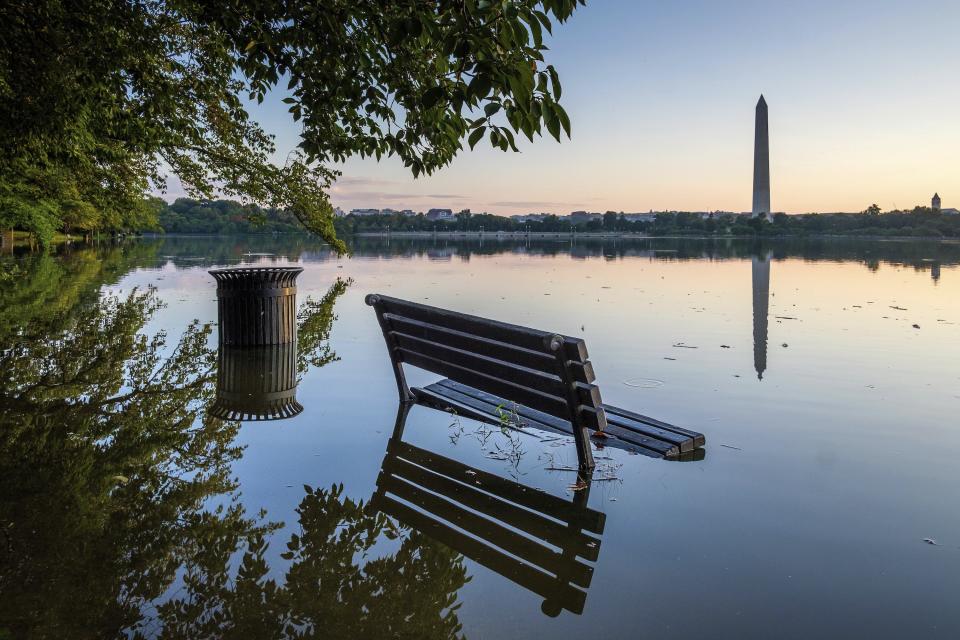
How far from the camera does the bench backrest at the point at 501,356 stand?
4.57 metres

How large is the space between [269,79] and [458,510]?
4.25 metres

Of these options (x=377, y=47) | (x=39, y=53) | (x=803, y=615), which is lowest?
(x=803, y=615)

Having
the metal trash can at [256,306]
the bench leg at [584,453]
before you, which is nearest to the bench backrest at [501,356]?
the bench leg at [584,453]

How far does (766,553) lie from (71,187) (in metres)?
24.8

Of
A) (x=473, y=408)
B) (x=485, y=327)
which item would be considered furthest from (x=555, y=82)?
(x=473, y=408)

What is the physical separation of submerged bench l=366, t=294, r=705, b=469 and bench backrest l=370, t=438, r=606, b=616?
0.63 m

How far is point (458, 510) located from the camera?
4359mm

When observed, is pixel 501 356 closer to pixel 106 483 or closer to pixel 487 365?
pixel 487 365

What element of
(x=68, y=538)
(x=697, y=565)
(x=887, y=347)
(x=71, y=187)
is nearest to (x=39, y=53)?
(x=68, y=538)

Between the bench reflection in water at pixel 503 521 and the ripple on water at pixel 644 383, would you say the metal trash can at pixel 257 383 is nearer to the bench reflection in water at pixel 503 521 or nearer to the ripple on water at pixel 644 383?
the bench reflection in water at pixel 503 521

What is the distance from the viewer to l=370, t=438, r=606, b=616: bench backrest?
3.58 meters

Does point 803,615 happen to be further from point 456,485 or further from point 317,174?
point 317,174

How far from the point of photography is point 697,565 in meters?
3.69

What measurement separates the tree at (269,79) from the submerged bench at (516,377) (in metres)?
1.38
